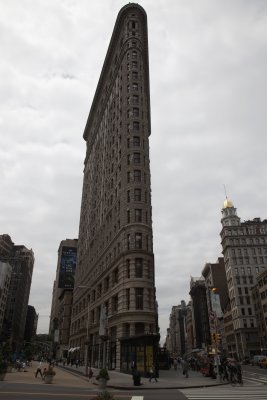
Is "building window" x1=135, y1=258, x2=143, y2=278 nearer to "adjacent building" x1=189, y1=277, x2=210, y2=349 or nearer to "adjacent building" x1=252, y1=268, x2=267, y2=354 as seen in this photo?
"adjacent building" x1=252, y1=268, x2=267, y2=354

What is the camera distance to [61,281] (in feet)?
332

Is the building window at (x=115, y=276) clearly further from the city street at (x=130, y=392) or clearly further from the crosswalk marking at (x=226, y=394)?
the crosswalk marking at (x=226, y=394)

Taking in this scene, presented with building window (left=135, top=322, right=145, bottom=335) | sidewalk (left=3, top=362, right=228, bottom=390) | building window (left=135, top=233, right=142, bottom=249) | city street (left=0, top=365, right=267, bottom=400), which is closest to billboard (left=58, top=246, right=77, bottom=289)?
building window (left=135, top=233, right=142, bottom=249)

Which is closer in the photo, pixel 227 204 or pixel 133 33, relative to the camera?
pixel 133 33

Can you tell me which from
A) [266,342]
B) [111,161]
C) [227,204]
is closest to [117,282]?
[111,161]

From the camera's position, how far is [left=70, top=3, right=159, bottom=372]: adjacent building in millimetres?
46438

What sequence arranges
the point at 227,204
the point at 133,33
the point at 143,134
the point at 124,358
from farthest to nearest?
the point at 227,204 < the point at 133,33 < the point at 143,134 < the point at 124,358

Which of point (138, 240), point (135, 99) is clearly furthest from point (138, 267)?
point (135, 99)

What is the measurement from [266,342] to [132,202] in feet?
215

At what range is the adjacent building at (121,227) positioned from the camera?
46438 mm

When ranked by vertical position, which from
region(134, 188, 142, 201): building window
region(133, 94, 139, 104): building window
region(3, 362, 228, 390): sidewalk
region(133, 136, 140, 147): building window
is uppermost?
region(133, 94, 139, 104): building window

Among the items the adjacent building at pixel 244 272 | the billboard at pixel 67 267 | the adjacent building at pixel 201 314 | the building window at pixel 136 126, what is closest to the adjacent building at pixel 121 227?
the building window at pixel 136 126

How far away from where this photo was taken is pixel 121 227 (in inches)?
2146

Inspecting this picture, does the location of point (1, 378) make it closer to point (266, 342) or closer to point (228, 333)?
point (266, 342)
